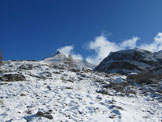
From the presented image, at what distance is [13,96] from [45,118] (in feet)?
15.4

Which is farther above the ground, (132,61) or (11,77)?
(132,61)

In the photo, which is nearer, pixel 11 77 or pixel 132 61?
pixel 11 77

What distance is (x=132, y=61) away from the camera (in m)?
62.0

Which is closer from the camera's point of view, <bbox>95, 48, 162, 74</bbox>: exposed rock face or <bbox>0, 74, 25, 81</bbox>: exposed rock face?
<bbox>0, 74, 25, 81</bbox>: exposed rock face

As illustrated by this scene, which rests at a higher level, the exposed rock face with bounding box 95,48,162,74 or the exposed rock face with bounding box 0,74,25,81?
the exposed rock face with bounding box 95,48,162,74

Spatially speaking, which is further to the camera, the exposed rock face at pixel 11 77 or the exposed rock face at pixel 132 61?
the exposed rock face at pixel 132 61

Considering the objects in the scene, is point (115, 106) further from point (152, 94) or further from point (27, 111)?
point (152, 94)

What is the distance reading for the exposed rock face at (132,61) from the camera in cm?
5891

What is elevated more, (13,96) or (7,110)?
(13,96)

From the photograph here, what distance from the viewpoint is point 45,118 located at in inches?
270

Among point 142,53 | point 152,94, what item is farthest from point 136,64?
point 152,94

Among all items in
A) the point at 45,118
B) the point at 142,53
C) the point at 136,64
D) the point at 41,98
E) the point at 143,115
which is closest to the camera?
the point at 45,118

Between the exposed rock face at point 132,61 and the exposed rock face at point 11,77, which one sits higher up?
the exposed rock face at point 132,61

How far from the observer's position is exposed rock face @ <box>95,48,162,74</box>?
58.9 metres
